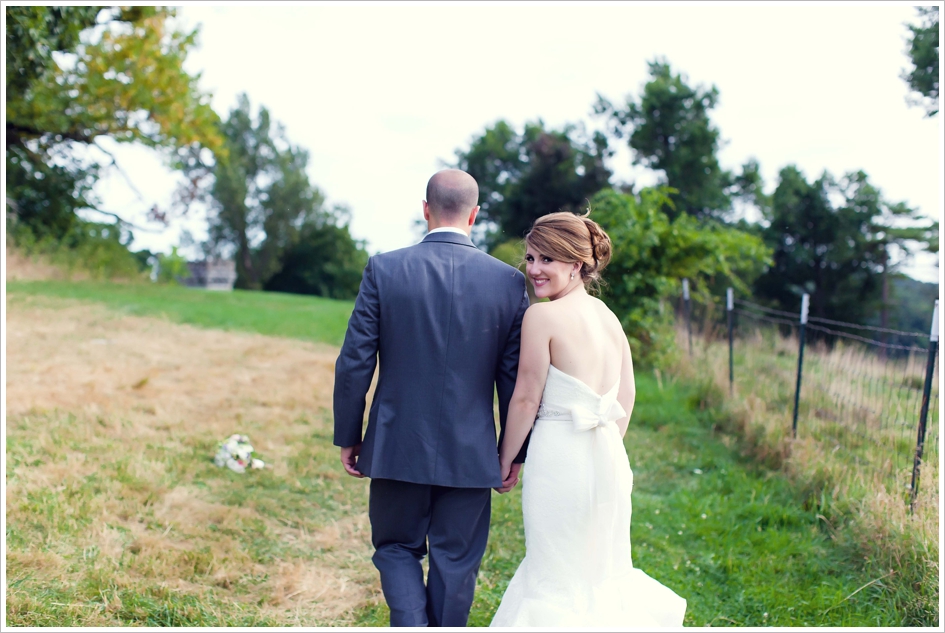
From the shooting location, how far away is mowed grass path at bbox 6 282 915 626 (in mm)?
3207

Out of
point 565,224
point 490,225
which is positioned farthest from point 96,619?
point 490,225

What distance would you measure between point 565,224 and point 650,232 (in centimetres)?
780

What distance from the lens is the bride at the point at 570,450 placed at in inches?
101

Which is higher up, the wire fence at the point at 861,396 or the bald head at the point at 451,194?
the bald head at the point at 451,194

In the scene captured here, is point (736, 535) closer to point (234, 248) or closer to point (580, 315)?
point (580, 315)

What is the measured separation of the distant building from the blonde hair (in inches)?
1353

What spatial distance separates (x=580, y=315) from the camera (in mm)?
2572

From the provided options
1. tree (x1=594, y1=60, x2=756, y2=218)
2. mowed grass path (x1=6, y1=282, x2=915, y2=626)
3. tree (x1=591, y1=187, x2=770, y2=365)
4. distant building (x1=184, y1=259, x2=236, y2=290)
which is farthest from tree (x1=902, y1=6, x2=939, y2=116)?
distant building (x1=184, y1=259, x2=236, y2=290)

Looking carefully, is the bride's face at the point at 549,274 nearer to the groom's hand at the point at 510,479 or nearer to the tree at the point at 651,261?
the groom's hand at the point at 510,479

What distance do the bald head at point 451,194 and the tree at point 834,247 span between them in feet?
75.5

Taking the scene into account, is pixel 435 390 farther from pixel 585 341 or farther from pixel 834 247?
pixel 834 247

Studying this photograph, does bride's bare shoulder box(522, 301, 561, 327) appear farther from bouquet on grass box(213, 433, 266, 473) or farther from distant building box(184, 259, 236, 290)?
distant building box(184, 259, 236, 290)

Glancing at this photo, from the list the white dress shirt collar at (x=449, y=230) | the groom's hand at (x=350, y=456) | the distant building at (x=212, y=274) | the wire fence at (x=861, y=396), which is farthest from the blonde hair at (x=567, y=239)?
the distant building at (x=212, y=274)

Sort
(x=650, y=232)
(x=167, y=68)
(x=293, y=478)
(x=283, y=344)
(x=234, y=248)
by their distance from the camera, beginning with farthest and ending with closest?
(x=234, y=248), (x=167, y=68), (x=283, y=344), (x=650, y=232), (x=293, y=478)
